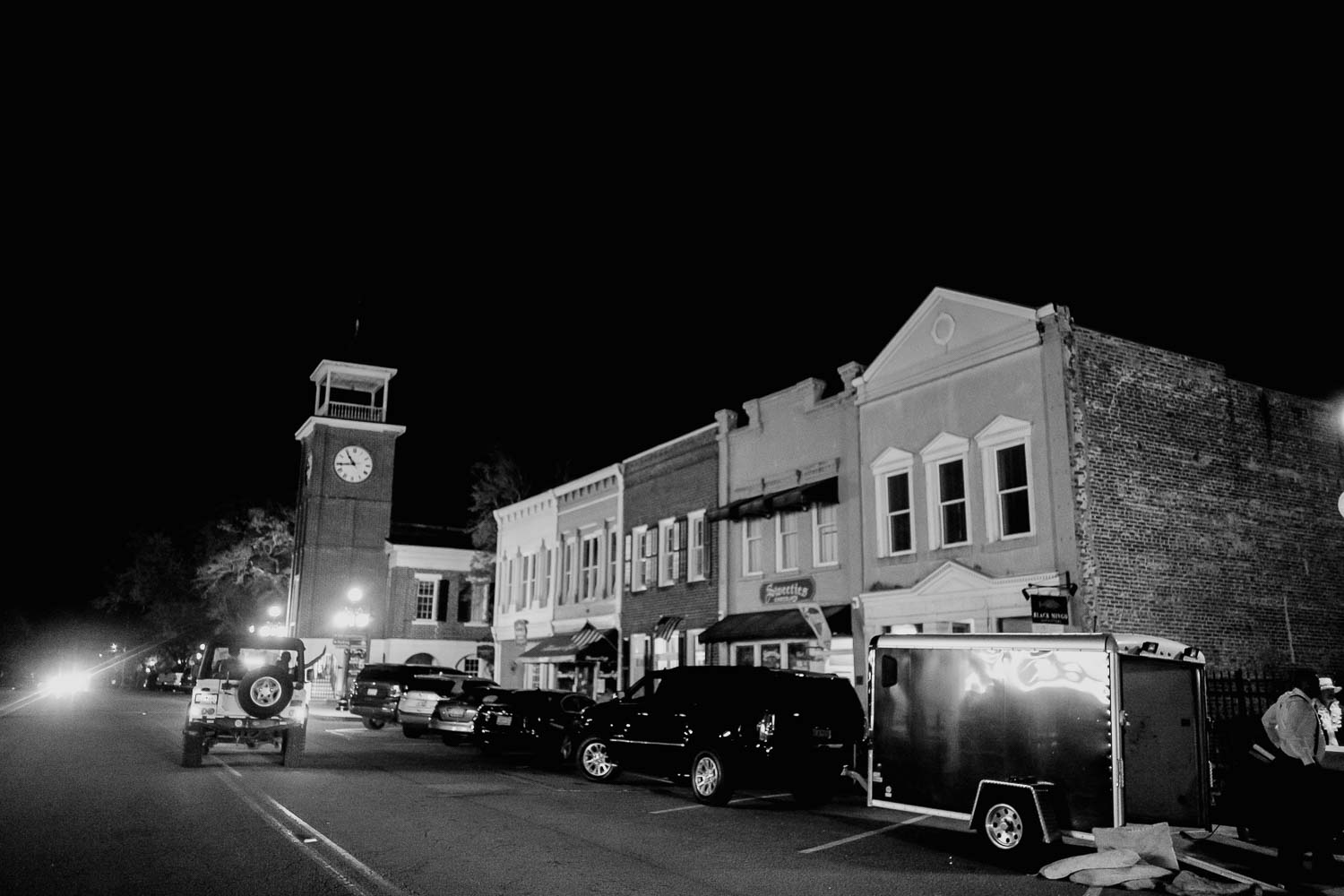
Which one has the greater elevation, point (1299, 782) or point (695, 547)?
point (695, 547)

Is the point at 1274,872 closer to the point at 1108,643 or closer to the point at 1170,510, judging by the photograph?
the point at 1108,643

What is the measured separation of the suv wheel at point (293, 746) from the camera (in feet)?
52.6

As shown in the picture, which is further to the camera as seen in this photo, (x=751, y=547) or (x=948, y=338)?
(x=751, y=547)

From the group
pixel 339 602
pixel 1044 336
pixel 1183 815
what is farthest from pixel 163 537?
pixel 1183 815

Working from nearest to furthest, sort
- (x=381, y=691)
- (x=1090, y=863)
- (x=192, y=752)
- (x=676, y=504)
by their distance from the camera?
(x=1090, y=863), (x=192, y=752), (x=381, y=691), (x=676, y=504)

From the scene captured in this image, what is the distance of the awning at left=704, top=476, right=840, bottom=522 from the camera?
2269cm

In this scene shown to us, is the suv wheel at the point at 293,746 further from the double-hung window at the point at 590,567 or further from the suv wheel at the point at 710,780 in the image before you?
the double-hung window at the point at 590,567

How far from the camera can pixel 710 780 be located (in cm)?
1341

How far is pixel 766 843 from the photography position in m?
10.3

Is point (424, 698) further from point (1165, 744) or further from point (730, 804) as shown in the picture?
point (1165, 744)

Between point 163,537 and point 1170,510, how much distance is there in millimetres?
65162

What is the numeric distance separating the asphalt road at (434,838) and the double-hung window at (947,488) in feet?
23.0

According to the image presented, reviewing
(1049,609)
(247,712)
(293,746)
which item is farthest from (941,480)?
(247,712)

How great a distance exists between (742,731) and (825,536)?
1049 centimetres
